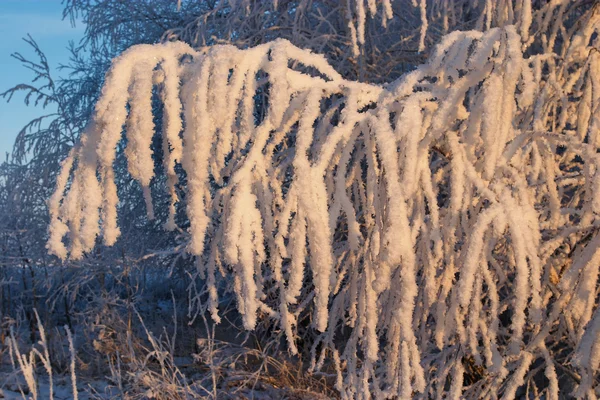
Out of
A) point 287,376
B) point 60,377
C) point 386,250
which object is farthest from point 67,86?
point 386,250

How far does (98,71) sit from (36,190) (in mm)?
2005

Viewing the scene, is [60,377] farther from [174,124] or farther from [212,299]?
[174,124]

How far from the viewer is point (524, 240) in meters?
1.51

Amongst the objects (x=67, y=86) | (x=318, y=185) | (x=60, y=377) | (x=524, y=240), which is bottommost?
(x=60, y=377)

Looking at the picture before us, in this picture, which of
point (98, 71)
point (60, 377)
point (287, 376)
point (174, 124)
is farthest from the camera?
point (98, 71)

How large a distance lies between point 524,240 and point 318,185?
0.59 m

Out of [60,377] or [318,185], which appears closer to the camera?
[318,185]

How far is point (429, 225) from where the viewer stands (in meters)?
1.79

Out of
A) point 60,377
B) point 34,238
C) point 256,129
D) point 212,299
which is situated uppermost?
point 256,129

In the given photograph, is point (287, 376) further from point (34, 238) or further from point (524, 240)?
point (34, 238)

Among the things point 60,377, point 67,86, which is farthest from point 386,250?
point 67,86

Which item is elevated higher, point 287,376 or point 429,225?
point 429,225

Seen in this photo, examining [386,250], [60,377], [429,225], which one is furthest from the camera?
[60,377]

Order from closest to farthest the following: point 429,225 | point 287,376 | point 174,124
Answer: point 174,124, point 429,225, point 287,376
